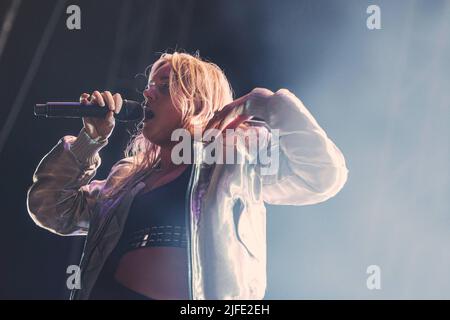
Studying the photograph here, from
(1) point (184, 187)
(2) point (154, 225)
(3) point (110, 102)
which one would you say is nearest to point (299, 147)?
(1) point (184, 187)

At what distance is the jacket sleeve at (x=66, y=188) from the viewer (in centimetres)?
164

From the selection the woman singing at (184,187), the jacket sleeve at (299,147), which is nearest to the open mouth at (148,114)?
the woman singing at (184,187)

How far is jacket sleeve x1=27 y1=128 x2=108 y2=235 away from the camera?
1640 millimetres

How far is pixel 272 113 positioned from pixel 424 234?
615mm

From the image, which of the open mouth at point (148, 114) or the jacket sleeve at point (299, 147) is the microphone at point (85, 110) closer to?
the open mouth at point (148, 114)

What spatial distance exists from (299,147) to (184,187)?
322mm

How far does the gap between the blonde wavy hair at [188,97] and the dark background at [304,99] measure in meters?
0.04

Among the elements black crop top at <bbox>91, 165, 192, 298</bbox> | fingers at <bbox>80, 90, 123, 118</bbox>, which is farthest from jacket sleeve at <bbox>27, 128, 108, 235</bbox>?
black crop top at <bbox>91, 165, 192, 298</bbox>

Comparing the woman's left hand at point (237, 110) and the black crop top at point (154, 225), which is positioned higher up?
the woman's left hand at point (237, 110)

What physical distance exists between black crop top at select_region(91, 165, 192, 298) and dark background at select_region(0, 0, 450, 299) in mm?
244

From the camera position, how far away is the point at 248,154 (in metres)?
1.50

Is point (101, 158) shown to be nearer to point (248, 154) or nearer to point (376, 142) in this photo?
point (248, 154)

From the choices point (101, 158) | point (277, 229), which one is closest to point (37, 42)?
point (101, 158)

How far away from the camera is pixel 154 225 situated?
1.46 m
